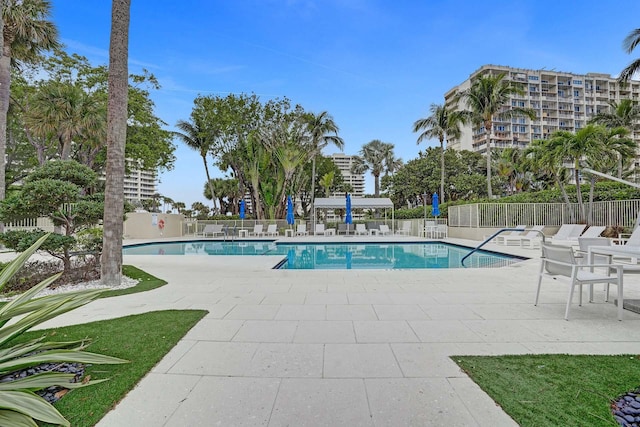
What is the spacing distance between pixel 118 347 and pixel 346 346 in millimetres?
1961

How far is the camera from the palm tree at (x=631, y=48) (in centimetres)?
1454

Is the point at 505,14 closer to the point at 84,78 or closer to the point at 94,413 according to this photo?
the point at 94,413

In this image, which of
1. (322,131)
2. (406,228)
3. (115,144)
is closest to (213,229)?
(322,131)

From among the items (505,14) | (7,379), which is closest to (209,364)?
(7,379)

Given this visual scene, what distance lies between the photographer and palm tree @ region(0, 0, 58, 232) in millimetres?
10148

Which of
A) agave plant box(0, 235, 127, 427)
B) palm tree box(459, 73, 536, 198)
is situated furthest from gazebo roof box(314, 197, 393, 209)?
agave plant box(0, 235, 127, 427)

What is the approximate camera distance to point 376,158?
39375 mm

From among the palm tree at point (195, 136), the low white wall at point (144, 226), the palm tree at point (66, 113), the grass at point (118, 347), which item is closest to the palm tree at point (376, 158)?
the palm tree at point (195, 136)

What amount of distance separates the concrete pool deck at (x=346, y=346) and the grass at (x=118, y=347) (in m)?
0.09

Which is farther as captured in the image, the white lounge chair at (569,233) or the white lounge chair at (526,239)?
the white lounge chair at (526,239)

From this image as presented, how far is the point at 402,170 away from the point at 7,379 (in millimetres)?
36990

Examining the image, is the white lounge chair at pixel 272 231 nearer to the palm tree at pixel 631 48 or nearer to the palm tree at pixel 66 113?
the palm tree at pixel 66 113

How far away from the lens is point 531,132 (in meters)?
62.9

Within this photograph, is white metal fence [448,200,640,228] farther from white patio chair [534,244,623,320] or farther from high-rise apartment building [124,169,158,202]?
high-rise apartment building [124,169,158,202]
